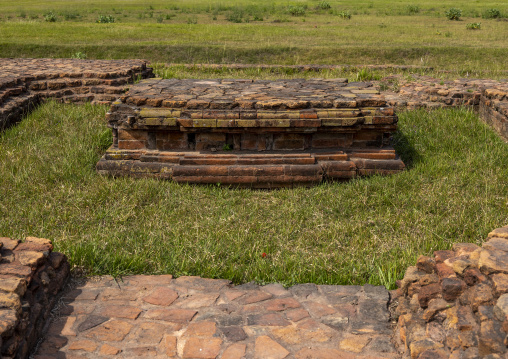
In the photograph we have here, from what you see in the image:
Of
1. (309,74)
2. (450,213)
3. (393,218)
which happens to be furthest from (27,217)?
(309,74)

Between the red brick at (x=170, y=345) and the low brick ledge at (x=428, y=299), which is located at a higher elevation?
the low brick ledge at (x=428, y=299)

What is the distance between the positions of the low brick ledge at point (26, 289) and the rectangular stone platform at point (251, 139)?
1948mm

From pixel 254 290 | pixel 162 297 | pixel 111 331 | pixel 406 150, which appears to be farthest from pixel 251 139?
pixel 111 331

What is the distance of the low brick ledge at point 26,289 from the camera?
7.39 ft

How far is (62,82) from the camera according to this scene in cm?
761

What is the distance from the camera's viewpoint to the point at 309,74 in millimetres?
10398

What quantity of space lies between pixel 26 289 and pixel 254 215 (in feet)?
6.50

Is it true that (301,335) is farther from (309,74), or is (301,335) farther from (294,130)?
(309,74)

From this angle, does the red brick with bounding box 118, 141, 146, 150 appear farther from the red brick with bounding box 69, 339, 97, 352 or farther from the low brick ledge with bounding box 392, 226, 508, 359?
the low brick ledge with bounding box 392, 226, 508, 359

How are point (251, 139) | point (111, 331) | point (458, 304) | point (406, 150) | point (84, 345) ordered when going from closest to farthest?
point (458, 304) < point (84, 345) < point (111, 331) < point (251, 139) < point (406, 150)

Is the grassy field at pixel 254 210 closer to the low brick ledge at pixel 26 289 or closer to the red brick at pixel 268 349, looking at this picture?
the low brick ledge at pixel 26 289

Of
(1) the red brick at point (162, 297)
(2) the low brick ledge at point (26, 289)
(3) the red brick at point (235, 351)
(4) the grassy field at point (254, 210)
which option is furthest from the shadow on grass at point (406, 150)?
(2) the low brick ledge at point (26, 289)

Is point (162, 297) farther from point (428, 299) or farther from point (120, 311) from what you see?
point (428, 299)

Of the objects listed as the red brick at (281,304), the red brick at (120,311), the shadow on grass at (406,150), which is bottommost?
the red brick at (281,304)
